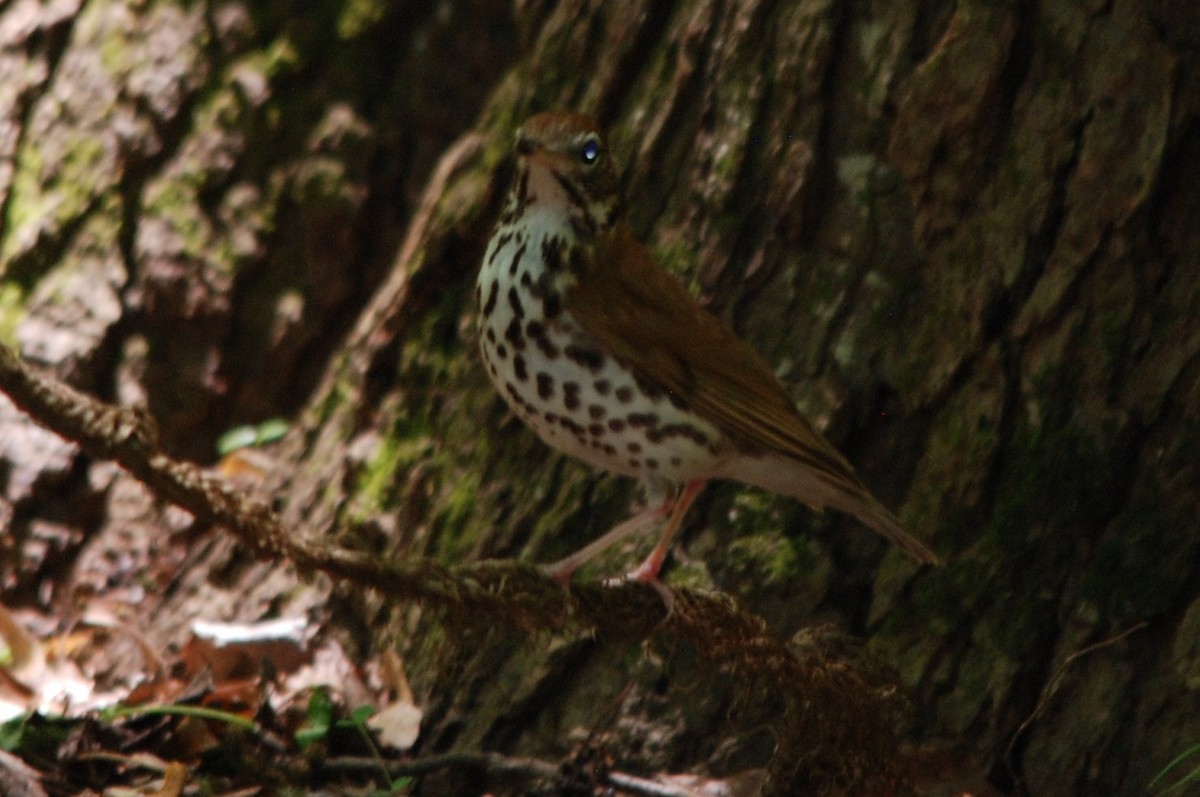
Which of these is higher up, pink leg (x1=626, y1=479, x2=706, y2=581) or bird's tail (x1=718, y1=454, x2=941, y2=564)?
bird's tail (x1=718, y1=454, x2=941, y2=564)

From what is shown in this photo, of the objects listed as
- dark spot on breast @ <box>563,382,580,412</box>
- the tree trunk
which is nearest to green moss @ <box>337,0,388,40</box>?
the tree trunk

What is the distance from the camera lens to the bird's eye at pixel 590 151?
11.8ft

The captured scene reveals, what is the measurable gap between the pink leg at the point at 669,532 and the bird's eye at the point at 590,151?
2.69 ft

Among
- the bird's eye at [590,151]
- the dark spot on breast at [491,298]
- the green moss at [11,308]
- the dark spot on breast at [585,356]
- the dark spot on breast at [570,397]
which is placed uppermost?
the bird's eye at [590,151]

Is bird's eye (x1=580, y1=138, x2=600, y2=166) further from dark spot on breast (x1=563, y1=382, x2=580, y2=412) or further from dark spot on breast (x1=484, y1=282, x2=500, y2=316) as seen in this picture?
dark spot on breast (x1=563, y1=382, x2=580, y2=412)

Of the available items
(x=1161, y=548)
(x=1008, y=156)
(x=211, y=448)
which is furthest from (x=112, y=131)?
(x=1161, y=548)

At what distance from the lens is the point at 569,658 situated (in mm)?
3982

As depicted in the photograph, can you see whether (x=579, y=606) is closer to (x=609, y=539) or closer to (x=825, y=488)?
(x=609, y=539)

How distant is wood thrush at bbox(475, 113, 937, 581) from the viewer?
3580 mm

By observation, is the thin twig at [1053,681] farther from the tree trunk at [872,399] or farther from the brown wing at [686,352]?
the brown wing at [686,352]

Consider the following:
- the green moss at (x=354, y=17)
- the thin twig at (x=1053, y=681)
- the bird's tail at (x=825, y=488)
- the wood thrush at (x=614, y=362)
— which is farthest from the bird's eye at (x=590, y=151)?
the green moss at (x=354, y=17)

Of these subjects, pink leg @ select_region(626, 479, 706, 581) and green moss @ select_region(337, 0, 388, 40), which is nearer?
pink leg @ select_region(626, 479, 706, 581)

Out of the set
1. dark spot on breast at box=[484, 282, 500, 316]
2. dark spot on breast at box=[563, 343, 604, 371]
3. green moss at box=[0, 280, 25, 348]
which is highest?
dark spot on breast at box=[484, 282, 500, 316]

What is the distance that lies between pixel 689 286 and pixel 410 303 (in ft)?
3.36
